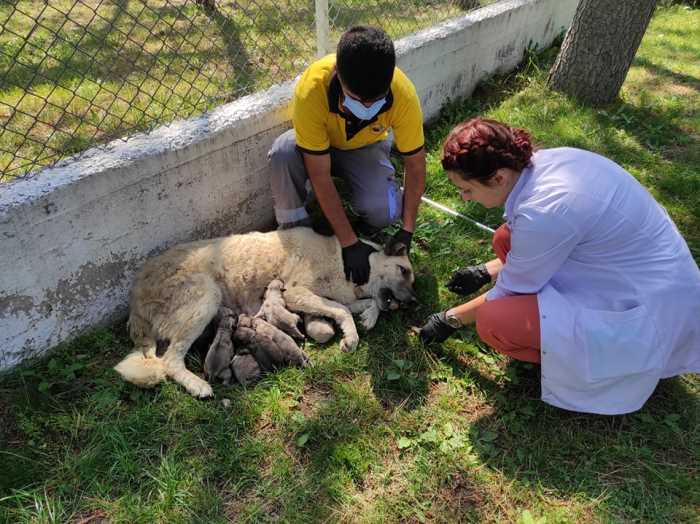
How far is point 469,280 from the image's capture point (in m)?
3.82

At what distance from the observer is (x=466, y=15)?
6.20m

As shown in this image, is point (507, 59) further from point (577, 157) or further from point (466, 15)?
point (577, 157)

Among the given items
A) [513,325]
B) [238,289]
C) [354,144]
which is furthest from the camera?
[354,144]

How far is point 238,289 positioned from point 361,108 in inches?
63.3

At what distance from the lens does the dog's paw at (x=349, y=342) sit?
3.58 meters

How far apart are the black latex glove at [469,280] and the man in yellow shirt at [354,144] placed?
511 millimetres

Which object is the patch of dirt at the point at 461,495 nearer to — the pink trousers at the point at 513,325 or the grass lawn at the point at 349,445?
the grass lawn at the point at 349,445

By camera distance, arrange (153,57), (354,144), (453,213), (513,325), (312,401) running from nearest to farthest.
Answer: (513,325) < (312,401) < (354,144) < (453,213) < (153,57)

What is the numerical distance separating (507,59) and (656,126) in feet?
7.02

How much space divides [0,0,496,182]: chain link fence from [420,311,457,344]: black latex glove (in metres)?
2.47

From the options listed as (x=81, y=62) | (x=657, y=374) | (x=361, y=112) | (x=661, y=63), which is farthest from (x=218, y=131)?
(x=661, y=63)

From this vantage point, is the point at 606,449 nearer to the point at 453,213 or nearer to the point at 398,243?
the point at 398,243


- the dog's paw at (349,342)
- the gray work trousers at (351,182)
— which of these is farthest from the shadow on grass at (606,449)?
the gray work trousers at (351,182)

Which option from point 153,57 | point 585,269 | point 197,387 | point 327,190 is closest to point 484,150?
point 585,269
